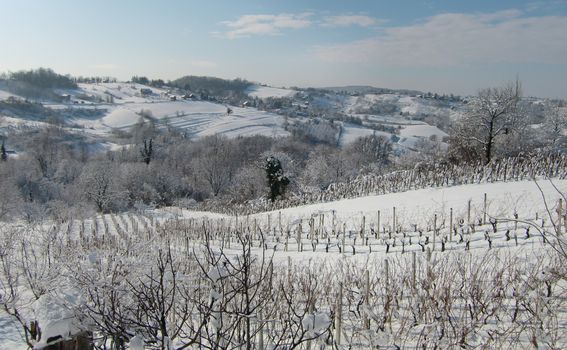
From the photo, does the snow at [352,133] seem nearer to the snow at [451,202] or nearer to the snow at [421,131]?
the snow at [421,131]

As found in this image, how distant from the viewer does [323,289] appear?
6.79 m

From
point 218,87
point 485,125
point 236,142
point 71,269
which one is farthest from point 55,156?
point 218,87

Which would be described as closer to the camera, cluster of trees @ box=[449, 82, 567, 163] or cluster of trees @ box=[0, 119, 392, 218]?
cluster of trees @ box=[449, 82, 567, 163]

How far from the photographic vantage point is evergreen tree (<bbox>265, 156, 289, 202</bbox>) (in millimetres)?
32750

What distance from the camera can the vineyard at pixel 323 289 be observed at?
3.45m

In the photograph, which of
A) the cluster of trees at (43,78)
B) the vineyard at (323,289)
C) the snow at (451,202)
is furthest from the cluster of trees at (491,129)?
the cluster of trees at (43,78)

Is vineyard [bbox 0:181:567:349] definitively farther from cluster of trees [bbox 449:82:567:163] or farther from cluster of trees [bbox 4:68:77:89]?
cluster of trees [bbox 4:68:77:89]

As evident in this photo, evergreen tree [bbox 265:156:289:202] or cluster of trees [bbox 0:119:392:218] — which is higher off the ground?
evergreen tree [bbox 265:156:289:202]

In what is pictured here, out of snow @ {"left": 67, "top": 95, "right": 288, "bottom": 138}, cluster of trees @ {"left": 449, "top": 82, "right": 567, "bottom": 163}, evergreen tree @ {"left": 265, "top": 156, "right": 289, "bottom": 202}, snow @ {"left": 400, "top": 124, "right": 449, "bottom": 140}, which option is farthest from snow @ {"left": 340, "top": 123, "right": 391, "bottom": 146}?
cluster of trees @ {"left": 449, "top": 82, "right": 567, "bottom": 163}

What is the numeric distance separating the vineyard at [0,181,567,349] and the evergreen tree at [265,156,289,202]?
14.0 m

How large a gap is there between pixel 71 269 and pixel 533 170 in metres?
15.5

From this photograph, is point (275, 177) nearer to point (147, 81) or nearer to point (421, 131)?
point (421, 131)

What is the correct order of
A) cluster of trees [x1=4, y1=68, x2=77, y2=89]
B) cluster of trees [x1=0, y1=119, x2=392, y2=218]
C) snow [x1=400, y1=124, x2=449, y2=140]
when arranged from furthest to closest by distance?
cluster of trees [x1=4, y1=68, x2=77, y2=89], snow [x1=400, y1=124, x2=449, y2=140], cluster of trees [x1=0, y1=119, x2=392, y2=218]

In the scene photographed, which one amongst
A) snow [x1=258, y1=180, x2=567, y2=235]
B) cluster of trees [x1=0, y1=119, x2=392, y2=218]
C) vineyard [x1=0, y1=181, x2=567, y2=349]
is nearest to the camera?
vineyard [x1=0, y1=181, x2=567, y2=349]
